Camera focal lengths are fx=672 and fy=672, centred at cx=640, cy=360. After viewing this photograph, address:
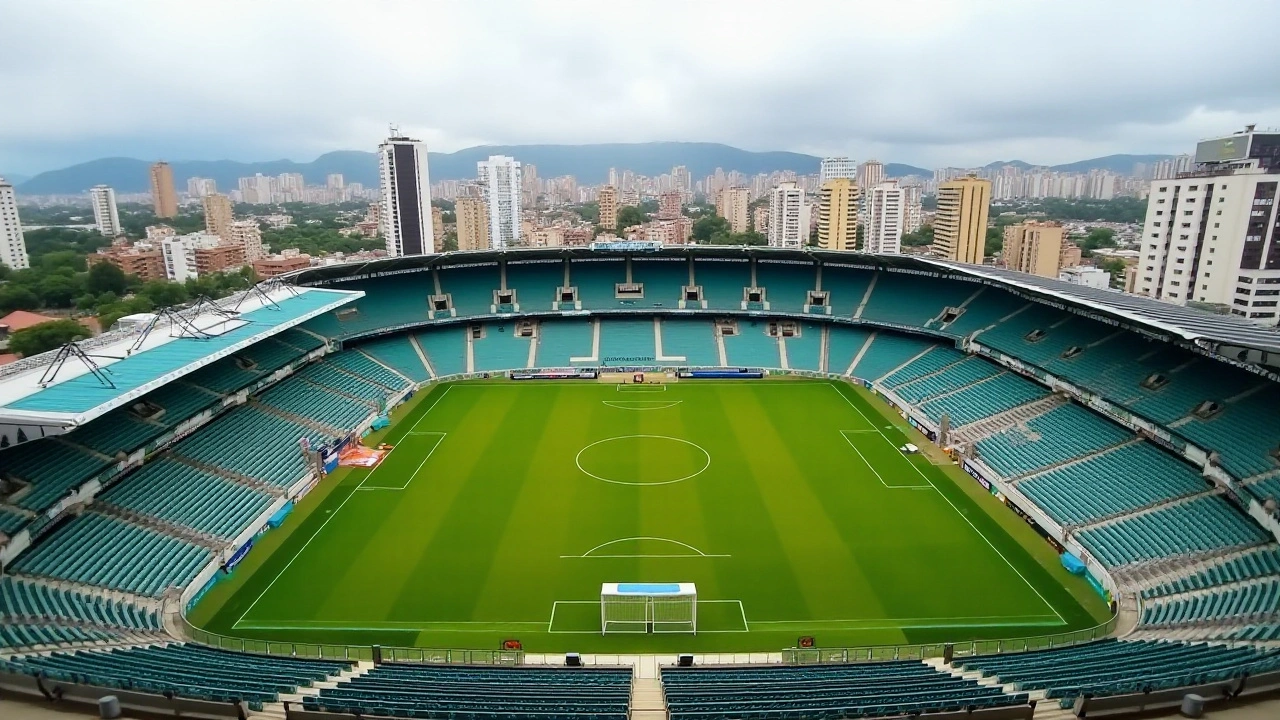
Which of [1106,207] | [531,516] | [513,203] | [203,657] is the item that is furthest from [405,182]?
[1106,207]

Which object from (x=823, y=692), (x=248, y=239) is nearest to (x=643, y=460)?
(x=823, y=692)

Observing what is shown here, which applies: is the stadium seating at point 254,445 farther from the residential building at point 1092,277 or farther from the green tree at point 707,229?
the green tree at point 707,229

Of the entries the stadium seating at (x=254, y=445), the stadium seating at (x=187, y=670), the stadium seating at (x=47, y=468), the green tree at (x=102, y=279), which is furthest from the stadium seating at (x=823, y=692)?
the green tree at (x=102, y=279)

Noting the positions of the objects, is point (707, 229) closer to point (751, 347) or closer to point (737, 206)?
point (737, 206)

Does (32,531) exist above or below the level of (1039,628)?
above

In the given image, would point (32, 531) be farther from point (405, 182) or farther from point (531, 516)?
point (405, 182)

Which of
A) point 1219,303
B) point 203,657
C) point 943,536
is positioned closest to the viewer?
point 203,657
